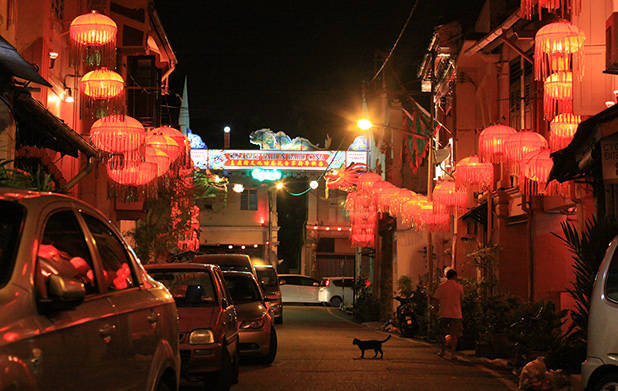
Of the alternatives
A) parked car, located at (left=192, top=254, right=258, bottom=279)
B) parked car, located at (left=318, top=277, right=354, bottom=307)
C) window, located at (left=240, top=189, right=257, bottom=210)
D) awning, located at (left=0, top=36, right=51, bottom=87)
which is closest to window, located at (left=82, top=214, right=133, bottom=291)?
awning, located at (left=0, top=36, right=51, bottom=87)

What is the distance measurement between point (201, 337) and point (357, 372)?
4.21 metres

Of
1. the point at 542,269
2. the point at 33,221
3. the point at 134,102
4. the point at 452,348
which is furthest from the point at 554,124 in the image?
the point at 134,102

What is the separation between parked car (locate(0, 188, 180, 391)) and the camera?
382 cm

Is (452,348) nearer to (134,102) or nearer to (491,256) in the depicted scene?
(491,256)

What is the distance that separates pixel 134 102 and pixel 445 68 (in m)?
12.0

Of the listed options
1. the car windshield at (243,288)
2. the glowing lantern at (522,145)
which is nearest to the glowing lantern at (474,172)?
the glowing lantern at (522,145)

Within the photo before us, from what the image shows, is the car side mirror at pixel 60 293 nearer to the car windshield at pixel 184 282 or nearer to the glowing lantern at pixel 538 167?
the car windshield at pixel 184 282

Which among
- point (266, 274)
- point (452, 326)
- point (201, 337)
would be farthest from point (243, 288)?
point (266, 274)

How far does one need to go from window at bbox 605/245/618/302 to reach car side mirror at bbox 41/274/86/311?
5.47 m

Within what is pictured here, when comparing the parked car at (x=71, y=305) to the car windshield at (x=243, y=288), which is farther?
the car windshield at (x=243, y=288)

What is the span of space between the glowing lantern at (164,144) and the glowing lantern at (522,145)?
831 cm

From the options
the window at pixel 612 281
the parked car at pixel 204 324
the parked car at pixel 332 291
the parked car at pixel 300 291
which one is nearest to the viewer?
the window at pixel 612 281

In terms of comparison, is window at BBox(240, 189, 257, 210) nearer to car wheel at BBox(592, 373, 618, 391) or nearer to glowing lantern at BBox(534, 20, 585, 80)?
glowing lantern at BBox(534, 20, 585, 80)

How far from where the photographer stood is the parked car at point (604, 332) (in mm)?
7727
